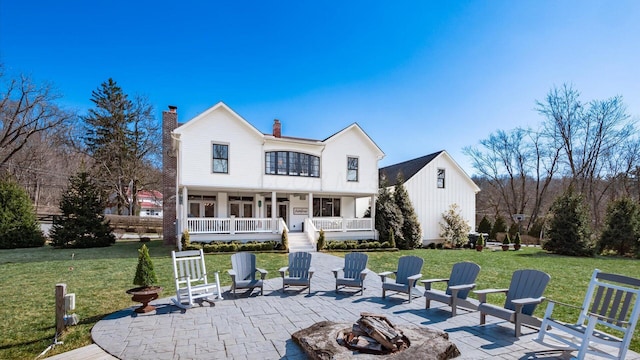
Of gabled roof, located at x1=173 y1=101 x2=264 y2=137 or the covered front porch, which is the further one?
the covered front porch

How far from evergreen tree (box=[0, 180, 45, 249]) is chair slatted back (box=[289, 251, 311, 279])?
20.2 metres

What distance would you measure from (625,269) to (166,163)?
79.4ft

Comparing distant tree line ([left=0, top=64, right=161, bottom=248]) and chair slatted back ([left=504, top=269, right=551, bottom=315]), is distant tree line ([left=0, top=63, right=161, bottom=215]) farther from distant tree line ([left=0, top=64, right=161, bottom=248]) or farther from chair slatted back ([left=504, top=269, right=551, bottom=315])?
chair slatted back ([left=504, top=269, right=551, bottom=315])

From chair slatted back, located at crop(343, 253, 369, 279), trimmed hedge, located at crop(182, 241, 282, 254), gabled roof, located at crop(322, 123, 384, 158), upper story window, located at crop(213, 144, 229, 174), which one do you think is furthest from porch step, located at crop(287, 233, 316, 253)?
chair slatted back, located at crop(343, 253, 369, 279)

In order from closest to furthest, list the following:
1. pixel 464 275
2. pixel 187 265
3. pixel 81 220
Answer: pixel 464 275
pixel 187 265
pixel 81 220

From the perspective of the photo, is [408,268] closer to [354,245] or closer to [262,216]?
[354,245]

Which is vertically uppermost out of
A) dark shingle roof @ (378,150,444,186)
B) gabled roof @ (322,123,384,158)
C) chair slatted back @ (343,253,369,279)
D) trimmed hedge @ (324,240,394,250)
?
gabled roof @ (322,123,384,158)

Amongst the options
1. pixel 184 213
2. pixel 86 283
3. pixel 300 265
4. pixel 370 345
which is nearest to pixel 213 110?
pixel 184 213

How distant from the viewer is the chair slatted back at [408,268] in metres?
7.25

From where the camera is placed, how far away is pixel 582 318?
14.1 ft

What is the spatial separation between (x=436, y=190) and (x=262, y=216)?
41.6 feet

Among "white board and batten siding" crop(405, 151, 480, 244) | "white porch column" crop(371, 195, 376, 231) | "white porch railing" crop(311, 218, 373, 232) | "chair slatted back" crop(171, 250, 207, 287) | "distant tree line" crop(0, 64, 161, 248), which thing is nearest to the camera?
"chair slatted back" crop(171, 250, 207, 287)

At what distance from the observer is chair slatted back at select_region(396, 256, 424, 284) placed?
7.25m

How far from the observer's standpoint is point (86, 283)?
895 centimetres
